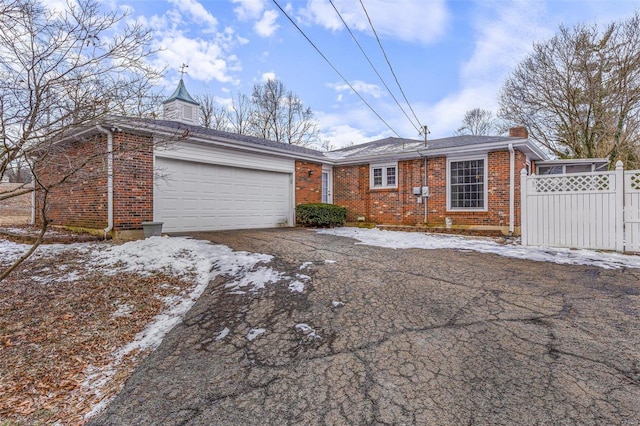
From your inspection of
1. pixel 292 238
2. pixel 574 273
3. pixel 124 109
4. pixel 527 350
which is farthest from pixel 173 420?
pixel 292 238

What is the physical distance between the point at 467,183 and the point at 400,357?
9498mm

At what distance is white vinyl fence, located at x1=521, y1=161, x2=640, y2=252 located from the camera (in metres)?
6.18

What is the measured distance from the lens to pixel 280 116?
25.0 metres

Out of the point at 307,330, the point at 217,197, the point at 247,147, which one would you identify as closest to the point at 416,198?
the point at 247,147

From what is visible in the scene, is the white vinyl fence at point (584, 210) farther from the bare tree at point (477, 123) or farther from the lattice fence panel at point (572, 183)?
the bare tree at point (477, 123)

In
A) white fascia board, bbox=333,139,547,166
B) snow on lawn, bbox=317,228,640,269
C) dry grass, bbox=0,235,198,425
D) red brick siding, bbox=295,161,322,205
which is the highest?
white fascia board, bbox=333,139,547,166

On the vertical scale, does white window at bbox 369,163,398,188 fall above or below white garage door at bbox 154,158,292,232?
above

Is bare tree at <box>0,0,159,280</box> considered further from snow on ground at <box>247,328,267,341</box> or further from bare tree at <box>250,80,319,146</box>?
bare tree at <box>250,80,319,146</box>

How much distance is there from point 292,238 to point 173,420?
635cm

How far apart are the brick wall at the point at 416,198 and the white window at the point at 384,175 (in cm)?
20

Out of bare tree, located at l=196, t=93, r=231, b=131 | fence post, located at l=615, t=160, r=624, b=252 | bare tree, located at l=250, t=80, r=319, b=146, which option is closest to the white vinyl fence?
fence post, located at l=615, t=160, r=624, b=252

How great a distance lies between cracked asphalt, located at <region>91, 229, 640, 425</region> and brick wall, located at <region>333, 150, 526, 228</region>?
5.89 m

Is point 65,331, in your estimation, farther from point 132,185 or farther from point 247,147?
point 247,147

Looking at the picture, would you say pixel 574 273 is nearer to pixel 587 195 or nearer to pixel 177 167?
pixel 587 195
